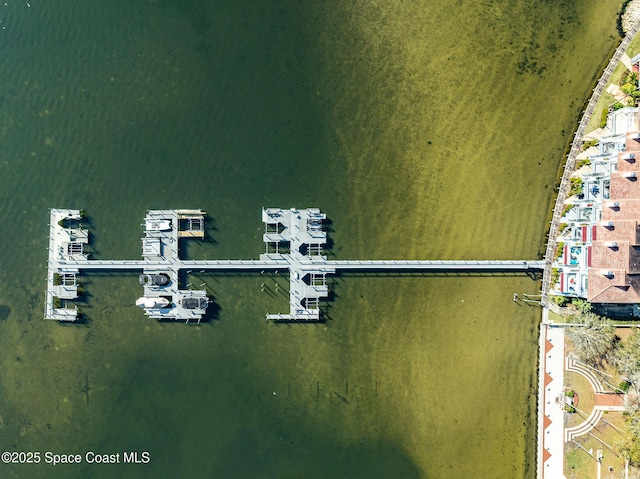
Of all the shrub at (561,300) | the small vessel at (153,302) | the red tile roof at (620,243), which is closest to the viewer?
the red tile roof at (620,243)

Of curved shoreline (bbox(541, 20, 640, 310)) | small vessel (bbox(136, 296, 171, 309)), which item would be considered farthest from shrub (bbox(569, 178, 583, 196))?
small vessel (bbox(136, 296, 171, 309))

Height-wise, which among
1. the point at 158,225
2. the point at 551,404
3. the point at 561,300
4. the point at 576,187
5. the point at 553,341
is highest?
the point at 576,187

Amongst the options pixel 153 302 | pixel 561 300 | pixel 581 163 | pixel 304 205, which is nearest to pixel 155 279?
pixel 153 302

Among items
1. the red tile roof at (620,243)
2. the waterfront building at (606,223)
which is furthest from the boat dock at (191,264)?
the red tile roof at (620,243)

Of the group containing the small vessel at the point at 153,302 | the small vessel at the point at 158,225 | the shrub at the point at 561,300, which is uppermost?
the small vessel at the point at 158,225

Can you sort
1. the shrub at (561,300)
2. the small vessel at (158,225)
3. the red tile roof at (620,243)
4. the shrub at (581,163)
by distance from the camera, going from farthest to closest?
the small vessel at (158,225) < the shrub at (581,163) < the shrub at (561,300) < the red tile roof at (620,243)

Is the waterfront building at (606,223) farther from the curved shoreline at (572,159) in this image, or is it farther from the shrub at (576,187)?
the curved shoreline at (572,159)

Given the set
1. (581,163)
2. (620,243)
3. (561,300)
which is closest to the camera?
(620,243)

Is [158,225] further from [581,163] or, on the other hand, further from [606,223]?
[581,163]
